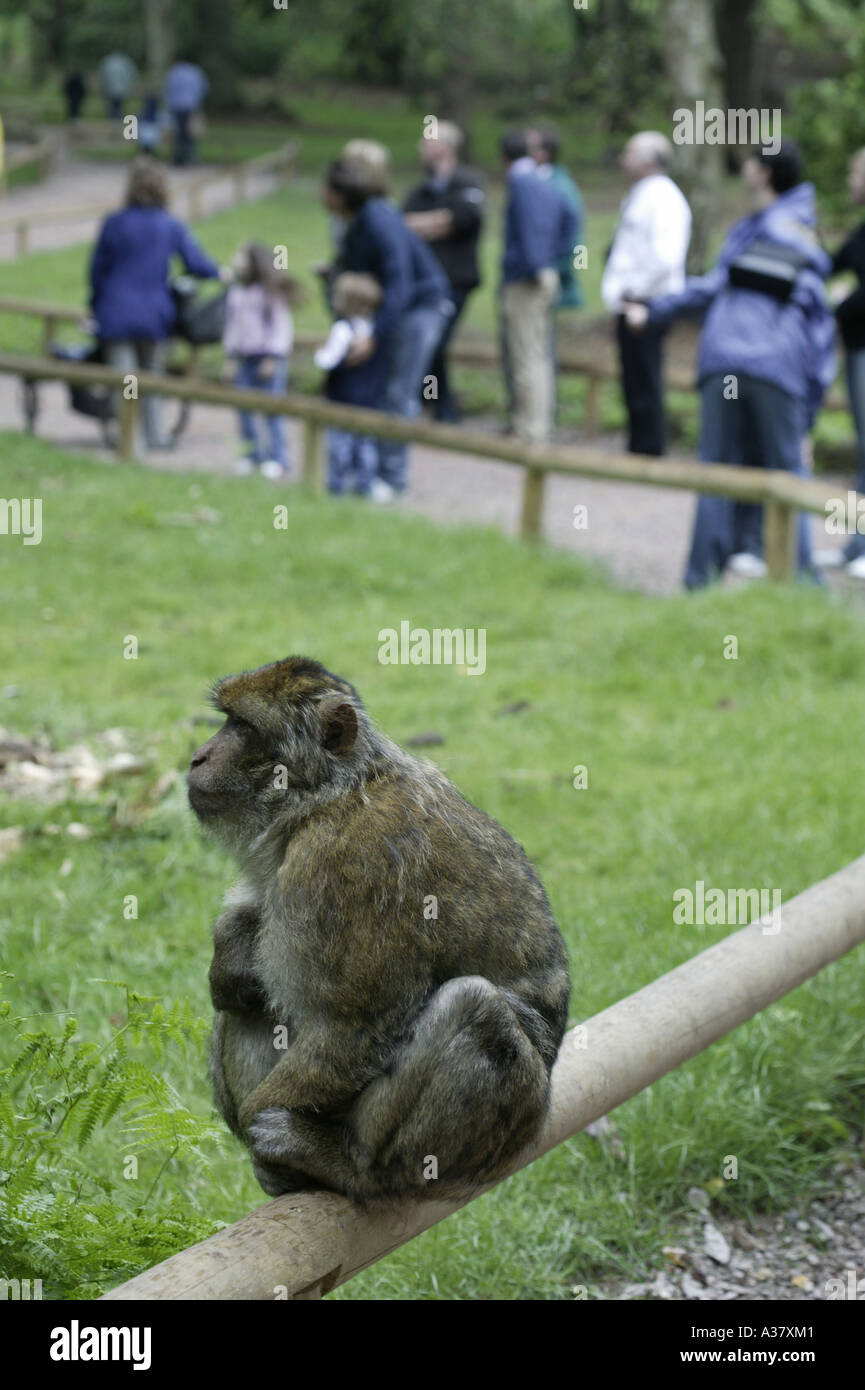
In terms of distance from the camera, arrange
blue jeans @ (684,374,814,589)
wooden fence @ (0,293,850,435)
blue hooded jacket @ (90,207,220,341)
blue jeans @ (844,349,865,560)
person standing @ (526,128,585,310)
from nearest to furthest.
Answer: blue jeans @ (684,374,814,589) → blue jeans @ (844,349,865,560) → blue hooded jacket @ (90,207,220,341) → person standing @ (526,128,585,310) → wooden fence @ (0,293,850,435)

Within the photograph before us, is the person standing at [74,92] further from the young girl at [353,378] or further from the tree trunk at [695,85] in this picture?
the young girl at [353,378]

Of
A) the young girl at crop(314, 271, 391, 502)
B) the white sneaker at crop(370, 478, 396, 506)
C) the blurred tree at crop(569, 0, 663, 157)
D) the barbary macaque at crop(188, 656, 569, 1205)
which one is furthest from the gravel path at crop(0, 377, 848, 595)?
the blurred tree at crop(569, 0, 663, 157)

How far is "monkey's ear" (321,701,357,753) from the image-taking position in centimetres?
308

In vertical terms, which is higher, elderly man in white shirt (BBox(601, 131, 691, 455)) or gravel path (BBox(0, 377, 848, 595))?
elderly man in white shirt (BBox(601, 131, 691, 455))

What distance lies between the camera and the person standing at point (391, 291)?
11.2 metres

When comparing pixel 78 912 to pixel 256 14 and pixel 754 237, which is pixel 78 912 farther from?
pixel 256 14

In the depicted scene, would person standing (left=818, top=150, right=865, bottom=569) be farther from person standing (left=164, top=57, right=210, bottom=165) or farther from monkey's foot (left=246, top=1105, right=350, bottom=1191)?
person standing (left=164, top=57, right=210, bottom=165)

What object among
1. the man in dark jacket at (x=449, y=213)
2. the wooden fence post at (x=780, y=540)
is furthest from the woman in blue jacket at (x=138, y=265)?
the wooden fence post at (x=780, y=540)

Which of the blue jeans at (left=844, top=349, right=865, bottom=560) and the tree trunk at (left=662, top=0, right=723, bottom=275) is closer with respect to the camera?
the blue jeans at (left=844, top=349, right=865, bottom=560)

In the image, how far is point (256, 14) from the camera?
40.8 meters

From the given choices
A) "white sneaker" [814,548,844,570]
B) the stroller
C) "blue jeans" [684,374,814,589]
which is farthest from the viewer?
the stroller

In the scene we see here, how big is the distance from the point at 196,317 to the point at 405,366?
2772 millimetres

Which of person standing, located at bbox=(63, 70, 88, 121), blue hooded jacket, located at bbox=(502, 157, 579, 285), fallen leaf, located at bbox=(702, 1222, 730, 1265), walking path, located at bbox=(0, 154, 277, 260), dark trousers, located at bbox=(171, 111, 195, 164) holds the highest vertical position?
person standing, located at bbox=(63, 70, 88, 121)

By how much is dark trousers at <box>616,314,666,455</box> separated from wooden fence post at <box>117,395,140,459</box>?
11.5 feet
